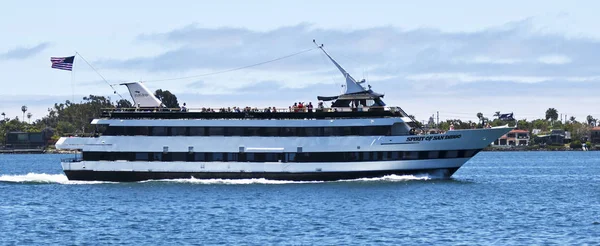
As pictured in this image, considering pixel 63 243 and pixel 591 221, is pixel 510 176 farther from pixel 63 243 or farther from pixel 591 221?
pixel 63 243

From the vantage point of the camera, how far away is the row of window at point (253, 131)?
191 feet

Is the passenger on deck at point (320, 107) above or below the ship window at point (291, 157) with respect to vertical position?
above

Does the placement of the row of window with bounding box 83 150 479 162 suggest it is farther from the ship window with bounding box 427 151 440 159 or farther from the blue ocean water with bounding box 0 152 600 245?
the blue ocean water with bounding box 0 152 600 245

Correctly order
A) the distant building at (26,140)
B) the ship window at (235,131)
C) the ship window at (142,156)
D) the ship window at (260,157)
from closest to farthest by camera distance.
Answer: the ship window at (235,131) → the ship window at (260,157) → the ship window at (142,156) → the distant building at (26,140)

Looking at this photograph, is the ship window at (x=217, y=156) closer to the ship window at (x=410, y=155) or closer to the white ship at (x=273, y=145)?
the white ship at (x=273, y=145)

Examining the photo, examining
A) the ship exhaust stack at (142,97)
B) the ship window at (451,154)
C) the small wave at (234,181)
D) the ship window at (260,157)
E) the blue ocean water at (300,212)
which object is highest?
the ship exhaust stack at (142,97)

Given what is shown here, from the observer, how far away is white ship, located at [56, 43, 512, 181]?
58062mm

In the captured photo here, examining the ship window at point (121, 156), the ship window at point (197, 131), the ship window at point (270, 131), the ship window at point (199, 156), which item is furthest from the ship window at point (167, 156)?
the ship window at point (270, 131)

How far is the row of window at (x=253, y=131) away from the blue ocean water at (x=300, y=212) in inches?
107

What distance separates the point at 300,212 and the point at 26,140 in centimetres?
15758

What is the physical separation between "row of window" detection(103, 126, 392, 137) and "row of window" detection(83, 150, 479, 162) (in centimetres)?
108

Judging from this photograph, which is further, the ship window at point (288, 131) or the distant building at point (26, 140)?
the distant building at point (26, 140)

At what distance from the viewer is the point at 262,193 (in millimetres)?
52438

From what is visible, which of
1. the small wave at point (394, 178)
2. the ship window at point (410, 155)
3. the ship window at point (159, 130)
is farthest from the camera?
the ship window at point (159, 130)
